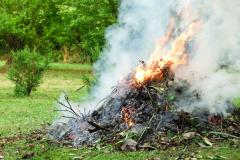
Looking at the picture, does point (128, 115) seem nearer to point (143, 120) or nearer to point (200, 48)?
point (143, 120)

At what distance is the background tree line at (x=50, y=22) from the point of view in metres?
29.0

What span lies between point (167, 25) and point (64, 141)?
280 centimetres

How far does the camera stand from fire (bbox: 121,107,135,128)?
8718 mm

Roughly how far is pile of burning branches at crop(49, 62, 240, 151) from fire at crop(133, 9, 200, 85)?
26 mm

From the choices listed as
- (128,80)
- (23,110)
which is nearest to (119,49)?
(128,80)

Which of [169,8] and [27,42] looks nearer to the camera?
[169,8]

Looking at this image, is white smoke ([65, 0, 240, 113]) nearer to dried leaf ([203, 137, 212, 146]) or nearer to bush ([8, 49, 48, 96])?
dried leaf ([203, 137, 212, 146])

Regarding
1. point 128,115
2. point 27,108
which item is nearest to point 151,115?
point 128,115

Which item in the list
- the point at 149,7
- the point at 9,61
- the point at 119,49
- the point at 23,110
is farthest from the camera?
the point at 9,61

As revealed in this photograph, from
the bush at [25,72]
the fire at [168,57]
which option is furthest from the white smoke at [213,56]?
the bush at [25,72]

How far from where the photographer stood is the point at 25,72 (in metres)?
18.4

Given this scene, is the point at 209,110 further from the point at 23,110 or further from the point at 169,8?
the point at 23,110

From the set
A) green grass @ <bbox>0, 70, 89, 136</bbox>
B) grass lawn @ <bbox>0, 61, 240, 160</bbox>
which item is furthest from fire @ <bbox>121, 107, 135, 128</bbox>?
green grass @ <bbox>0, 70, 89, 136</bbox>

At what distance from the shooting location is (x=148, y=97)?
9.02 metres
